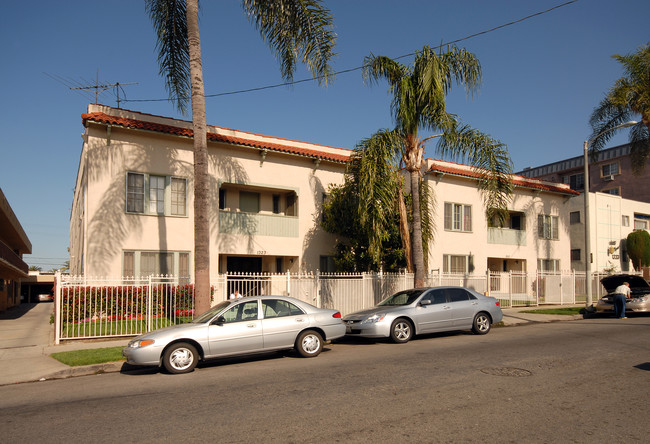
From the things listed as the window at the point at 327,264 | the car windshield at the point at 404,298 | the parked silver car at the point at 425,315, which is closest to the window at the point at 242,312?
the parked silver car at the point at 425,315

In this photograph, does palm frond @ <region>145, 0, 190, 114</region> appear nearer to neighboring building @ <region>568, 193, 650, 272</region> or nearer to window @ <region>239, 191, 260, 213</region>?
window @ <region>239, 191, 260, 213</region>

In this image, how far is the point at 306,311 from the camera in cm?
1102

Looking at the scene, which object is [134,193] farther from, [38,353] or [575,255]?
[575,255]

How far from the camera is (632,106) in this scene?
27.5 m

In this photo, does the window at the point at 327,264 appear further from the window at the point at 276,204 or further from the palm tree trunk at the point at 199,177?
the palm tree trunk at the point at 199,177

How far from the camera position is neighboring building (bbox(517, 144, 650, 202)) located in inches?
1620

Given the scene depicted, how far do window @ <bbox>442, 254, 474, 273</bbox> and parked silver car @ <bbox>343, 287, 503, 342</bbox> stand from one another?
10466 mm

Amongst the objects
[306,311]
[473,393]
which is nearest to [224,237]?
[306,311]

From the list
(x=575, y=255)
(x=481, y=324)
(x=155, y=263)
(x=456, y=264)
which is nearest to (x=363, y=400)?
(x=481, y=324)

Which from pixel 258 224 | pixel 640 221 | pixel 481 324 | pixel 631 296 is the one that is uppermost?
pixel 640 221

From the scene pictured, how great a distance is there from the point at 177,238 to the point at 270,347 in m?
9.16

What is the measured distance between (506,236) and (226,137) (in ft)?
53.3

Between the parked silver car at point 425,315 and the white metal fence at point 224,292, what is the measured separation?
3.64 metres

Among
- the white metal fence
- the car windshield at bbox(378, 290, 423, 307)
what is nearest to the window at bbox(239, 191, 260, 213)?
the white metal fence
